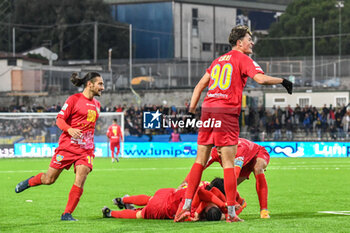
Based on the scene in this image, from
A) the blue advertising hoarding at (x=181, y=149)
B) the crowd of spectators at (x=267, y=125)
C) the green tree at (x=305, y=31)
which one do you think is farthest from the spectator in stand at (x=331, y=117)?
the green tree at (x=305, y=31)

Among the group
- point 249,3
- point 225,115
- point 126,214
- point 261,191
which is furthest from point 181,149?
point 249,3

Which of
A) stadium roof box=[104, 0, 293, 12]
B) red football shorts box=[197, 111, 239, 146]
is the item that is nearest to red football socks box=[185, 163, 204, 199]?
red football shorts box=[197, 111, 239, 146]

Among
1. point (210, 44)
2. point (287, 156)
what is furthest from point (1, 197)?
point (210, 44)

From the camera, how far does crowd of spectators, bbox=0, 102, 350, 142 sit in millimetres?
37844

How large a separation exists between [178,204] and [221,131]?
139 cm

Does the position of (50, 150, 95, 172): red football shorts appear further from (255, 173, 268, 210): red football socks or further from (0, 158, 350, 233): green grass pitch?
(255, 173, 268, 210): red football socks

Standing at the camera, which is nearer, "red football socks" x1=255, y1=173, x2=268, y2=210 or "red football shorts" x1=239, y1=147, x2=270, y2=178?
"red football socks" x1=255, y1=173, x2=268, y2=210

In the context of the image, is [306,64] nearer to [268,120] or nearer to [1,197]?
[268,120]

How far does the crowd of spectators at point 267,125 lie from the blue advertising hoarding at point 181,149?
767 mm

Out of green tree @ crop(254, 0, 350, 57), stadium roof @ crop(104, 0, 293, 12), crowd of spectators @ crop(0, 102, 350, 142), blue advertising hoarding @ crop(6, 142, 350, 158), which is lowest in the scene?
blue advertising hoarding @ crop(6, 142, 350, 158)

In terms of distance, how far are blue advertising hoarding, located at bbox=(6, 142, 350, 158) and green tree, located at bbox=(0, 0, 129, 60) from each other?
43.7 metres

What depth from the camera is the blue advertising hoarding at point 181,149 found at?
3697 centimetres

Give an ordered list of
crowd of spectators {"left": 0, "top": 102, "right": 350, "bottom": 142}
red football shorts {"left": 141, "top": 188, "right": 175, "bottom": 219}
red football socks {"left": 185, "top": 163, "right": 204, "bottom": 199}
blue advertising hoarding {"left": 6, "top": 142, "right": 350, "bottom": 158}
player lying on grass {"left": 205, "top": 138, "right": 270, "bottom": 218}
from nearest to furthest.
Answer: red football socks {"left": 185, "top": 163, "right": 204, "bottom": 199}, red football shorts {"left": 141, "top": 188, "right": 175, "bottom": 219}, player lying on grass {"left": 205, "top": 138, "right": 270, "bottom": 218}, blue advertising hoarding {"left": 6, "top": 142, "right": 350, "bottom": 158}, crowd of spectators {"left": 0, "top": 102, "right": 350, "bottom": 142}

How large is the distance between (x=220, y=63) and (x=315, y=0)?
77311 mm
